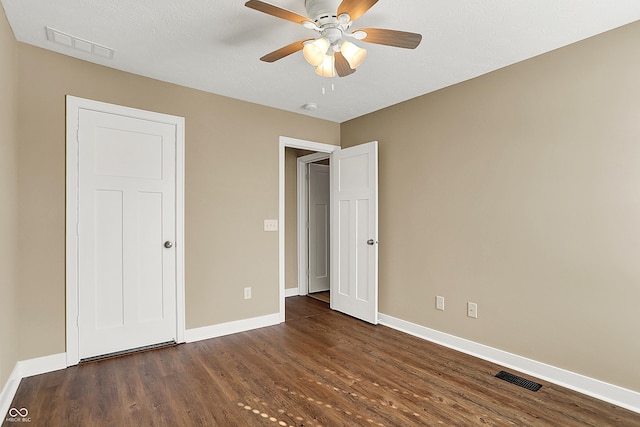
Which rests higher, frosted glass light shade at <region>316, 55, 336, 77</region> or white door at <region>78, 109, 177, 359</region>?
frosted glass light shade at <region>316, 55, 336, 77</region>

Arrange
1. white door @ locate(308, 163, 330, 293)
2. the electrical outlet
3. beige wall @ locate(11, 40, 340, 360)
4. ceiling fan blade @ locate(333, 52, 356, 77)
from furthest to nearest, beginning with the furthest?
white door @ locate(308, 163, 330, 293)
the electrical outlet
beige wall @ locate(11, 40, 340, 360)
ceiling fan blade @ locate(333, 52, 356, 77)

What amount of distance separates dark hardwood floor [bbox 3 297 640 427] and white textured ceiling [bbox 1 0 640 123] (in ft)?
8.01

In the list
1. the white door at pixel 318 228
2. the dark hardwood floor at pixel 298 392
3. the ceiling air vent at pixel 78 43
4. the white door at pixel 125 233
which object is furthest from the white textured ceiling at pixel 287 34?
the dark hardwood floor at pixel 298 392

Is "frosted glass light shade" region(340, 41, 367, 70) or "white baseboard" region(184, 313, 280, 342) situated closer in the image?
"frosted glass light shade" region(340, 41, 367, 70)

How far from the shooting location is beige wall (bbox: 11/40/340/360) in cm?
247

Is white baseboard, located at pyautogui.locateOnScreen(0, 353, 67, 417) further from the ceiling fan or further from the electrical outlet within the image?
the electrical outlet

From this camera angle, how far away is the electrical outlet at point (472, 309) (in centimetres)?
293

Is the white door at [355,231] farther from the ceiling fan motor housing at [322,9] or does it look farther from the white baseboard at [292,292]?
the ceiling fan motor housing at [322,9]

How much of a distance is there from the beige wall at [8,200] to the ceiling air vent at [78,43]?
228 millimetres

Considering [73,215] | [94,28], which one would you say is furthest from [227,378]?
[94,28]

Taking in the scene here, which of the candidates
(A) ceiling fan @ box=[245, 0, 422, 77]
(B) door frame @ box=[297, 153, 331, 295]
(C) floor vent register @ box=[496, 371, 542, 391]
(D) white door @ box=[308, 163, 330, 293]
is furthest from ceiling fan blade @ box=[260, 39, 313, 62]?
(D) white door @ box=[308, 163, 330, 293]

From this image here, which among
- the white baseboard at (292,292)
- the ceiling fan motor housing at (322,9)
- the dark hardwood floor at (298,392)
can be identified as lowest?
the dark hardwood floor at (298,392)

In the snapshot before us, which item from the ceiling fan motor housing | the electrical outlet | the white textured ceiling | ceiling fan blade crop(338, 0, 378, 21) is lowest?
the electrical outlet

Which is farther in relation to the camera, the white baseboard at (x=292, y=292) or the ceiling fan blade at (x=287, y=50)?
the white baseboard at (x=292, y=292)
